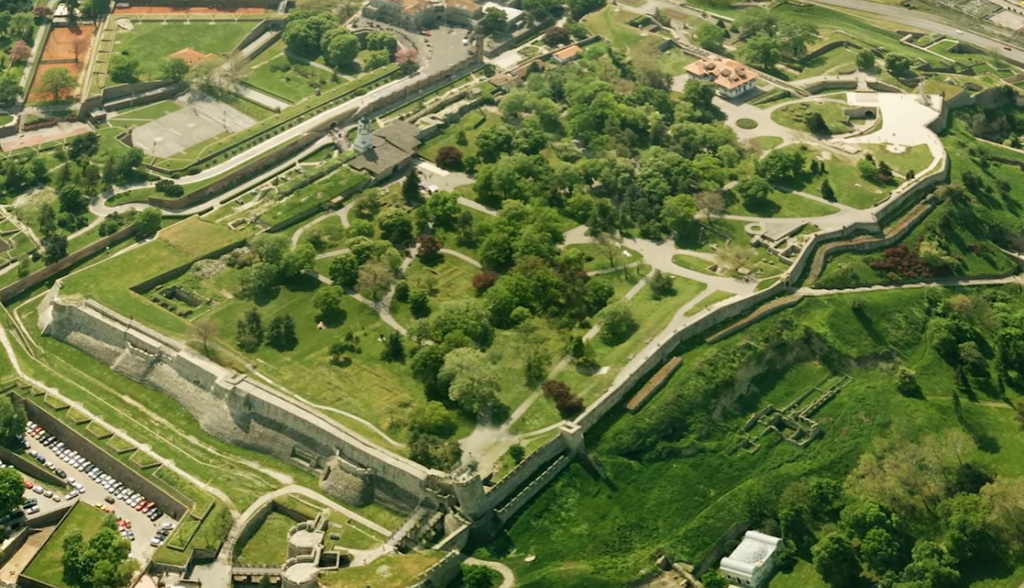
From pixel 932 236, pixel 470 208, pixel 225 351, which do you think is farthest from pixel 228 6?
pixel 932 236

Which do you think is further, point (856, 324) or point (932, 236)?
point (932, 236)

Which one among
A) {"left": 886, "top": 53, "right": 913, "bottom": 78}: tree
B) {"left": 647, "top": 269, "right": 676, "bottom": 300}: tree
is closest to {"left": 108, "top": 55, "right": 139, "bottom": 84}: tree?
{"left": 647, "top": 269, "right": 676, "bottom": 300}: tree

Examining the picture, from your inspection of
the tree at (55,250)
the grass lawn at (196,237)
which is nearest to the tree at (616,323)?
the grass lawn at (196,237)

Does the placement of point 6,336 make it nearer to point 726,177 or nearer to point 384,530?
point 384,530

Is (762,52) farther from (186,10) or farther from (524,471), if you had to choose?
(186,10)

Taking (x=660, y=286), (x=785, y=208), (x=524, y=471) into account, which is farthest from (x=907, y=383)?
(x=524, y=471)

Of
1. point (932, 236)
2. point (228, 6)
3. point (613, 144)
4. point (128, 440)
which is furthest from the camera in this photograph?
point (228, 6)
